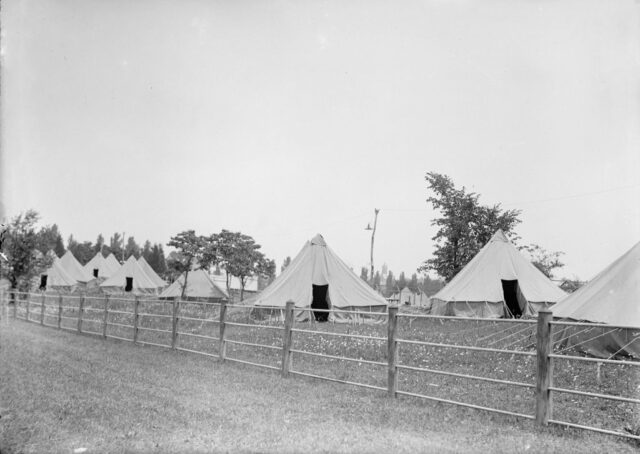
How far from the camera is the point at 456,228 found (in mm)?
29281

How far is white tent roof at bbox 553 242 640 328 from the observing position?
407 inches

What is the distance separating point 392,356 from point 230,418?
87.6 inches

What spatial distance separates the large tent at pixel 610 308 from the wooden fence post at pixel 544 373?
5.39 m

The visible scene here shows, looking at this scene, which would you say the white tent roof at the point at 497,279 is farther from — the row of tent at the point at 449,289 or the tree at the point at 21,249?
Result: the tree at the point at 21,249

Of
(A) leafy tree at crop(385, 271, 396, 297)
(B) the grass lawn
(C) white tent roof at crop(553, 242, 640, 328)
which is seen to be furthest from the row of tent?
(A) leafy tree at crop(385, 271, 396, 297)

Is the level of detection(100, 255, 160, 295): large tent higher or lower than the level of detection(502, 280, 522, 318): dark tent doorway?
lower

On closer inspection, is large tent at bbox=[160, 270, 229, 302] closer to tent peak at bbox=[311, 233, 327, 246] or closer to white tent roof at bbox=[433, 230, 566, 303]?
tent peak at bbox=[311, 233, 327, 246]

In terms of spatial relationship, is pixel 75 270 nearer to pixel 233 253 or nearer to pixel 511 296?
pixel 233 253

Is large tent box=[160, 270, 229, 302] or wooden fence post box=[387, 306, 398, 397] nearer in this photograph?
wooden fence post box=[387, 306, 398, 397]

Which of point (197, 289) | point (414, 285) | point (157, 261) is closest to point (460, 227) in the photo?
point (197, 289)

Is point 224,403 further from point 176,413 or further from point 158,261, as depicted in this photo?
point 158,261

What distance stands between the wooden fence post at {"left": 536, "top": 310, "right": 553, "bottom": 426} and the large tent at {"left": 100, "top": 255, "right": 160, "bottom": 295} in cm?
4089

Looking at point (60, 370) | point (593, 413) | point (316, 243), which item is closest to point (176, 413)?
point (60, 370)

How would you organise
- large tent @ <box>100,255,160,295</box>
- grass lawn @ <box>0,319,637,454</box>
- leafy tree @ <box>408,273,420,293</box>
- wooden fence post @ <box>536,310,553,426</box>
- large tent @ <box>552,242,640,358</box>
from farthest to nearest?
leafy tree @ <box>408,273,420,293</box> < large tent @ <box>100,255,160,295</box> < large tent @ <box>552,242,640,358</box> < wooden fence post @ <box>536,310,553,426</box> < grass lawn @ <box>0,319,637,454</box>
